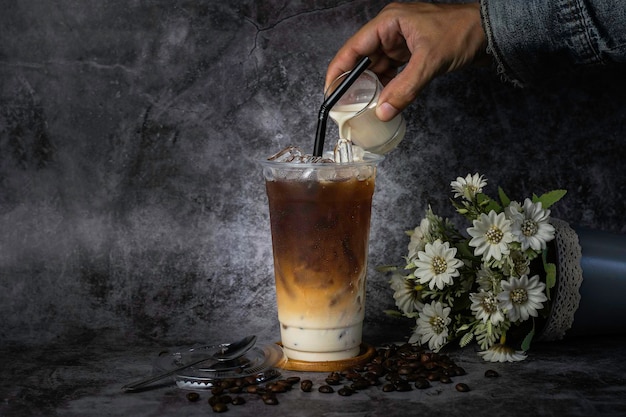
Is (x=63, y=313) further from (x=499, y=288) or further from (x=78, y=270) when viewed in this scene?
(x=499, y=288)

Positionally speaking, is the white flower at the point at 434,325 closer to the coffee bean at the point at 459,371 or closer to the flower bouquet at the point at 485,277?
the flower bouquet at the point at 485,277

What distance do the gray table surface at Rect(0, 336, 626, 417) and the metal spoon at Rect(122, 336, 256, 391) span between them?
2 cm

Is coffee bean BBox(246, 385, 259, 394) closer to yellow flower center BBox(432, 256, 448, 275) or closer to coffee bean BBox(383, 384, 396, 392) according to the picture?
coffee bean BBox(383, 384, 396, 392)

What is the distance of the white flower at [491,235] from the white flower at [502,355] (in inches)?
8.3

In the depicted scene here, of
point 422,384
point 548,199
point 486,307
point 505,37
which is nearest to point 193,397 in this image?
point 422,384

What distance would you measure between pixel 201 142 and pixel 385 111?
0.84 metres

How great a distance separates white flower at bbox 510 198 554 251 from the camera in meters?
1.96

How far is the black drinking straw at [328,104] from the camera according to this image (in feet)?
6.16

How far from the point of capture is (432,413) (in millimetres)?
1673

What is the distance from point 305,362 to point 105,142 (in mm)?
1038

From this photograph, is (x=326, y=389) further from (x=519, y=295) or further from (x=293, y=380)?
(x=519, y=295)

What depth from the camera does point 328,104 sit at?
6.19 feet

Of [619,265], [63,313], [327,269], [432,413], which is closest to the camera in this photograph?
[432,413]

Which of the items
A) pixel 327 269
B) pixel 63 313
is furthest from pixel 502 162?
pixel 63 313
